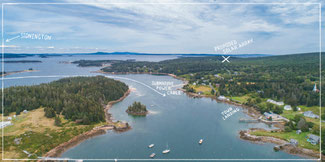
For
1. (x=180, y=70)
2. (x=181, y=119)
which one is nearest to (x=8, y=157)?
(x=181, y=119)

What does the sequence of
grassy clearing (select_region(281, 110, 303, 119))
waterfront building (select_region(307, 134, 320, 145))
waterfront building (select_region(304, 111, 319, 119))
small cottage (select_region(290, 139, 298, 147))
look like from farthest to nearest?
grassy clearing (select_region(281, 110, 303, 119)) < waterfront building (select_region(304, 111, 319, 119)) < small cottage (select_region(290, 139, 298, 147)) < waterfront building (select_region(307, 134, 320, 145))

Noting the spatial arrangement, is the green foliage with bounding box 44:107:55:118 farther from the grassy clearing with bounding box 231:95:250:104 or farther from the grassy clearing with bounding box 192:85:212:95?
the grassy clearing with bounding box 231:95:250:104

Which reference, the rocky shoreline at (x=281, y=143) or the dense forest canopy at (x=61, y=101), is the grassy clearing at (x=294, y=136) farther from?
the dense forest canopy at (x=61, y=101)

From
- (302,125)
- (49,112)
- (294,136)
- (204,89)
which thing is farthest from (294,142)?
(49,112)

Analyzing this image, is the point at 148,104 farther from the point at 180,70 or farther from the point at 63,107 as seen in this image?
the point at 180,70

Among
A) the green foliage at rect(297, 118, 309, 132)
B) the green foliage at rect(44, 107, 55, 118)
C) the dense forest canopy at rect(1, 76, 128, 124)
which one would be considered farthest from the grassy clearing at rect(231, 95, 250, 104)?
the green foliage at rect(44, 107, 55, 118)

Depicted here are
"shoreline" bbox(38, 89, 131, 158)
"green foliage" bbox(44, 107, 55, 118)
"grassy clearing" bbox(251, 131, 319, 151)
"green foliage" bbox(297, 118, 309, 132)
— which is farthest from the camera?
"green foliage" bbox(44, 107, 55, 118)
